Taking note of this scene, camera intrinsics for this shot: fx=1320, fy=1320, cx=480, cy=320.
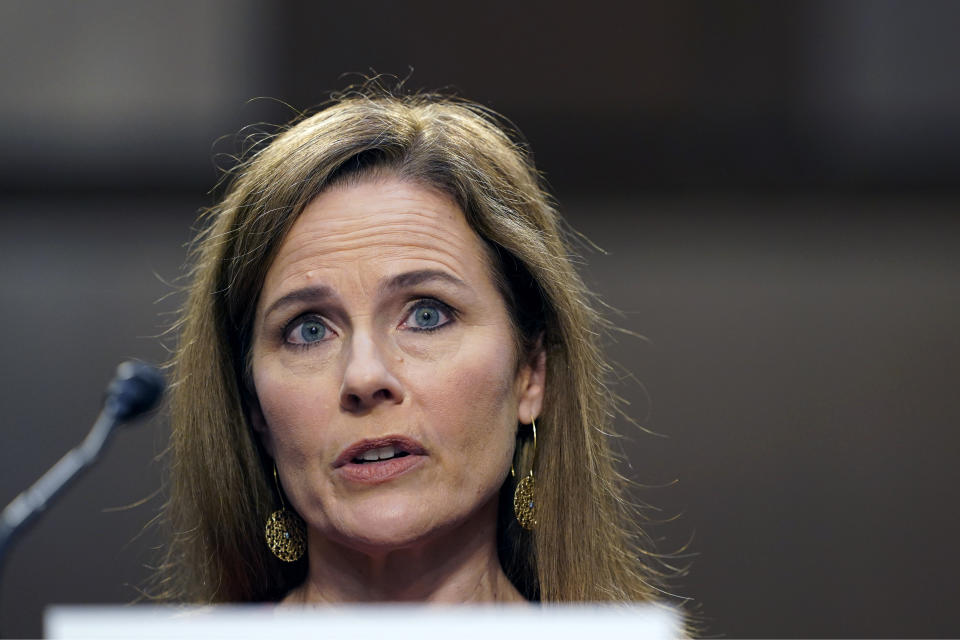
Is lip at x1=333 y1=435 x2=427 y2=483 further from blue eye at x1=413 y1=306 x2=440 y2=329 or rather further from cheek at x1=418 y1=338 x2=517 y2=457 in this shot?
blue eye at x1=413 y1=306 x2=440 y2=329

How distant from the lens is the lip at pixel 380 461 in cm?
192

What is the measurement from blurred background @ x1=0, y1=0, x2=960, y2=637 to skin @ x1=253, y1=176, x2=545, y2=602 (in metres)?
0.60

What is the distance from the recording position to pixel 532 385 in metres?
2.19

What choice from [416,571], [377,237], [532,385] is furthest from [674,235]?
[416,571]

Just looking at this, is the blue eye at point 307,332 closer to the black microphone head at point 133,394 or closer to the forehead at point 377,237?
the forehead at point 377,237

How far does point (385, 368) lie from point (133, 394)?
65cm

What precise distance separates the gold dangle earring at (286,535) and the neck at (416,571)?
0.26 feet

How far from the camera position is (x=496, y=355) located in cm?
206

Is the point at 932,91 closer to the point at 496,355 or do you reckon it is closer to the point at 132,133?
the point at 496,355

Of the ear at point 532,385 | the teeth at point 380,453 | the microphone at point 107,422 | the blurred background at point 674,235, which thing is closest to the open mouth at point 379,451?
the teeth at point 380,453

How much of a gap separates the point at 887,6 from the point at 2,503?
2.08 m

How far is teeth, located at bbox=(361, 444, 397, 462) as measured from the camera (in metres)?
1.93

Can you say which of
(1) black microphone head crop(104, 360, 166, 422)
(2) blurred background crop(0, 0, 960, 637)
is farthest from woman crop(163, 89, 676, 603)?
(1) black microphone head crop(104, 360, 166, 422)

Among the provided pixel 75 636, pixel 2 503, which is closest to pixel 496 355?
pixel 75 636
